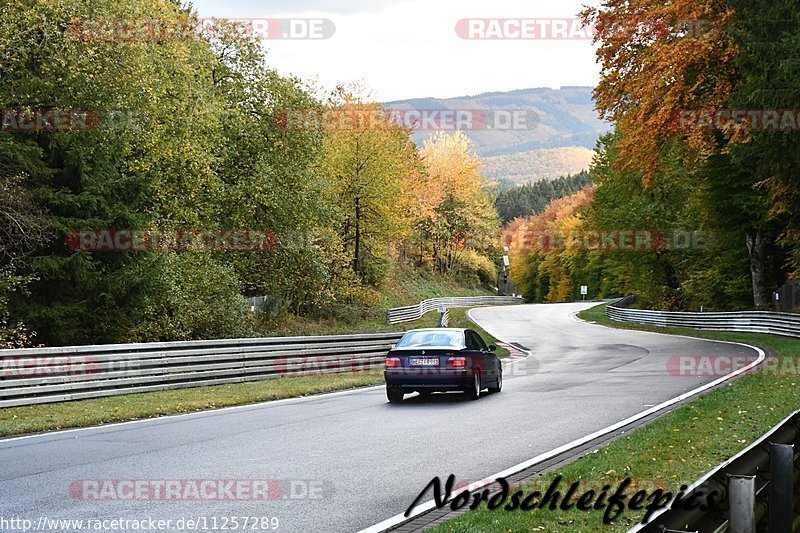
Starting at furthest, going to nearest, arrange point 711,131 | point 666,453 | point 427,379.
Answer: point 711,131
point 427,379
point 666,453

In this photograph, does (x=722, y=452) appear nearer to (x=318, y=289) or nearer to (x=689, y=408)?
(x=689, y=408)

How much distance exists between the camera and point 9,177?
68.2ft

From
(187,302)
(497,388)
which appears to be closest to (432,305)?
(187,302)

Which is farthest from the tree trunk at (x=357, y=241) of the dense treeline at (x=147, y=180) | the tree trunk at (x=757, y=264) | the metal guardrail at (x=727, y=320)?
the tree trunk at (x=757, y=264)

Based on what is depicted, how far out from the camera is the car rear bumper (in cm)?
1639

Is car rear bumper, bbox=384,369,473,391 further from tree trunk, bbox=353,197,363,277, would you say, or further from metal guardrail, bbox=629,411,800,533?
tree trunk, bbox=353,197,363,277

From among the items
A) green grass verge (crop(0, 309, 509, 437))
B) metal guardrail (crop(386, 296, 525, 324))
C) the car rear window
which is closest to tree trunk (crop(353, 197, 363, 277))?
metal guardrail (crop(386, 296, 525, 324))

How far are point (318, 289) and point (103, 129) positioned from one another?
2002cm

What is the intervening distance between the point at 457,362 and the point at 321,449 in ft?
21.3

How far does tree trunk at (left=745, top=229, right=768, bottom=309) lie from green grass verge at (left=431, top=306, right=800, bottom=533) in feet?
82.4

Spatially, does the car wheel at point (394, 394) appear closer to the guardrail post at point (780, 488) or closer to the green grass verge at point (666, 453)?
the green grass verge at point (666, 453)

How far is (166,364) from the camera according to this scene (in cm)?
1866

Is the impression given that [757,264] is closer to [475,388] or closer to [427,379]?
[475,388]

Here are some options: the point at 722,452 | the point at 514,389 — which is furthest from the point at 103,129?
the point at 722,452
